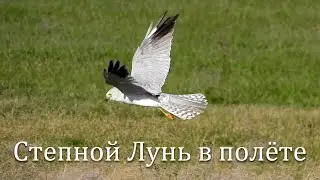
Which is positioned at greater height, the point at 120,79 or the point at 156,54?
the point at 156,54

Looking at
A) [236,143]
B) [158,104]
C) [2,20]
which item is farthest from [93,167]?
[2,20]

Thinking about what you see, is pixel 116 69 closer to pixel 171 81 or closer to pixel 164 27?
pixel 164 27

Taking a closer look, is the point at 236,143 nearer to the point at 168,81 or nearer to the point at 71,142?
the point at 71,142

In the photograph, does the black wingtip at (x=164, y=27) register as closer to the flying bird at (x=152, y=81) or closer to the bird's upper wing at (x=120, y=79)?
the flying bird at (x=152, y=81)

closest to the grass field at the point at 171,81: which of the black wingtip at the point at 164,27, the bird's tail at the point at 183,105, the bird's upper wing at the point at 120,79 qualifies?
the bird's tail at the point at 183,105

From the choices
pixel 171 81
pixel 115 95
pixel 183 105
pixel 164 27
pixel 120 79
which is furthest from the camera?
pixel 171 81

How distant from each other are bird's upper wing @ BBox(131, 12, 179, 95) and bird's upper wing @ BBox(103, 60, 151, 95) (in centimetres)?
43

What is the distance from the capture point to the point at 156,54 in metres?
8.80

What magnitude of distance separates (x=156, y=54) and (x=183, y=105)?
0.89m

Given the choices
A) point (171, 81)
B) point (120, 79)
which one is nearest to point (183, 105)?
point (120, 79)

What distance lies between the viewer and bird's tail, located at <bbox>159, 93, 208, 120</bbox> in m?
7.89

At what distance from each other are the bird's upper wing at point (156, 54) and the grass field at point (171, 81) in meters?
0.88

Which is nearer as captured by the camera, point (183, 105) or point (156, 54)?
point (183, 105)

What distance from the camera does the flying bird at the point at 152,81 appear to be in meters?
7.70
